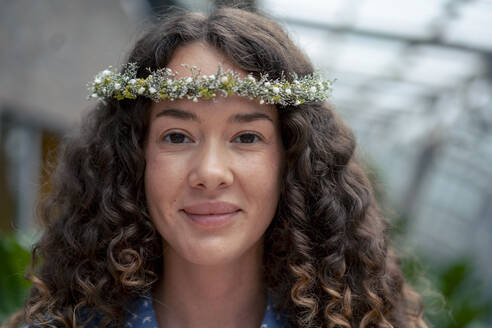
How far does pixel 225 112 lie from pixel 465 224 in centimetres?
1450

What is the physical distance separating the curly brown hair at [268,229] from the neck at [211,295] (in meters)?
0.08

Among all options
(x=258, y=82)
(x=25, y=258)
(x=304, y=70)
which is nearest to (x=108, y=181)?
(x=258, y=82)

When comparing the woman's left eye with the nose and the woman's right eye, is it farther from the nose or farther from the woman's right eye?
the woman's right eye

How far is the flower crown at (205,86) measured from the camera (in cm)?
202

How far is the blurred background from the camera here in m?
3.80

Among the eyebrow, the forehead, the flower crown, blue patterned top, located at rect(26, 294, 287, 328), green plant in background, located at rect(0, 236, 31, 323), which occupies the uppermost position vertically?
the forehead

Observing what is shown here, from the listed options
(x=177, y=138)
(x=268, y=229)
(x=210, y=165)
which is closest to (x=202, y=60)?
(x=177, y=138)

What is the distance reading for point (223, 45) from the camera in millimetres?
2086

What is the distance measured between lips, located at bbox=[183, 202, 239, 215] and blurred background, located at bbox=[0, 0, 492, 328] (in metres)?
0.79

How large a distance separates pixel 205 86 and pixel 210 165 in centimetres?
28

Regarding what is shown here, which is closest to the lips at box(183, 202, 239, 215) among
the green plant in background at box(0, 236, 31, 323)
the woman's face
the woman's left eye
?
the woman's face

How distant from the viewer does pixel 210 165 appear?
6.51 feet

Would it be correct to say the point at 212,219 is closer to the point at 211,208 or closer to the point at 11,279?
the point at 211,208

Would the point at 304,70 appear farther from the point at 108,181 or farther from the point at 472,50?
the point at 472,50
